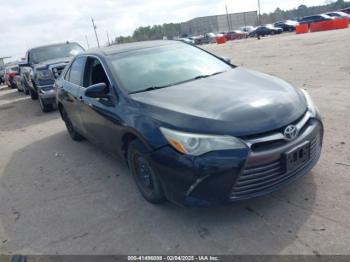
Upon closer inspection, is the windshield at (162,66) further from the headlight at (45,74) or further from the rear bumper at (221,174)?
the headlight at (45,74)

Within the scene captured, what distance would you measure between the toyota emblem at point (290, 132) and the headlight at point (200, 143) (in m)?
0.43

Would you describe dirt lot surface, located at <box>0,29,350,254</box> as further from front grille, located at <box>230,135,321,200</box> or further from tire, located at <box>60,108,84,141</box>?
tire, located at <box>60,108,84,141</box>

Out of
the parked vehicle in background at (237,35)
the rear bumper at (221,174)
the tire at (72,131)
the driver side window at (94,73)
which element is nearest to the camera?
the rear bumper at (221,174)

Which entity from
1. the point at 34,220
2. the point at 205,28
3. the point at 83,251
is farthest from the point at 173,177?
the point at 205,28

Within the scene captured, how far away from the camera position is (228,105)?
11.1ft

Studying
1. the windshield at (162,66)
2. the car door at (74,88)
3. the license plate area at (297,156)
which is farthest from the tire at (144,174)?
the car door at (74,88)

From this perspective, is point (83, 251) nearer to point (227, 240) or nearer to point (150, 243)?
point (150, 243)

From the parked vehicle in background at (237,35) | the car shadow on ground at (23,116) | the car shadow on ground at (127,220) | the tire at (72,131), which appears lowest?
the parked vehicle in background at (237,35)

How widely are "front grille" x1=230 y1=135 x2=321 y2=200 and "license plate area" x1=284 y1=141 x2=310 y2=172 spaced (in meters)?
0.06

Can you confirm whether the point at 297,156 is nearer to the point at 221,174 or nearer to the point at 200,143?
the point at 221,174

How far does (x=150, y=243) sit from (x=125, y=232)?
1.16 ft

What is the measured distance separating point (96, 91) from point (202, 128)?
1605 millimetres

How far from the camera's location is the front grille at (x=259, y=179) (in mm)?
3080

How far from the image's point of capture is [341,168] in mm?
4062
